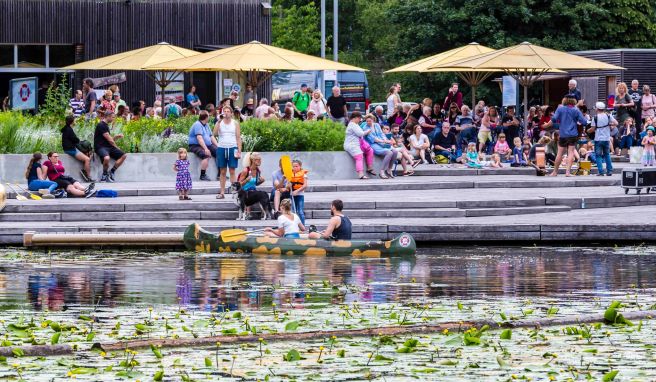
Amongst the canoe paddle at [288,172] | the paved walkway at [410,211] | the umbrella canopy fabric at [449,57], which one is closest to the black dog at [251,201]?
the paved walkway at [410,211]

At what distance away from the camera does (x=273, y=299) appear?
15.9m

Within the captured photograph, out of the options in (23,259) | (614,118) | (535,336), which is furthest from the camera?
(614,118)

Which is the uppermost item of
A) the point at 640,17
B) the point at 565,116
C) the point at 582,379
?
the point at 640,17

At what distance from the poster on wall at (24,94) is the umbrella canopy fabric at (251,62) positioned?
9.01 ft

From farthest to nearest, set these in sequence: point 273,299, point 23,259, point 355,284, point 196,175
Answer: point 196,175 < point 23,259 < point 355,284 < point 273,299

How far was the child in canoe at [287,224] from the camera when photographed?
21.9 metres

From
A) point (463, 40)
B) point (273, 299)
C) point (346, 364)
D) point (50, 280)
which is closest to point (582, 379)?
point (346, 364)

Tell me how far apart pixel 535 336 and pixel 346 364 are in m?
2.09

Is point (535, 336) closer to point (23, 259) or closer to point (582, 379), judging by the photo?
point (582, 379)

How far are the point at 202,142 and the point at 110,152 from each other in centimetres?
177

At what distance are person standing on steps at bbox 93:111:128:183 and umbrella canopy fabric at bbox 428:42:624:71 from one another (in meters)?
8.47

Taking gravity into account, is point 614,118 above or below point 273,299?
above

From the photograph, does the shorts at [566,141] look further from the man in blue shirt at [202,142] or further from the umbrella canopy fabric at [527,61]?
the man in blue shirt at [202,142]

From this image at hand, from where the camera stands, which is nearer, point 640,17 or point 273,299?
point 273,299
